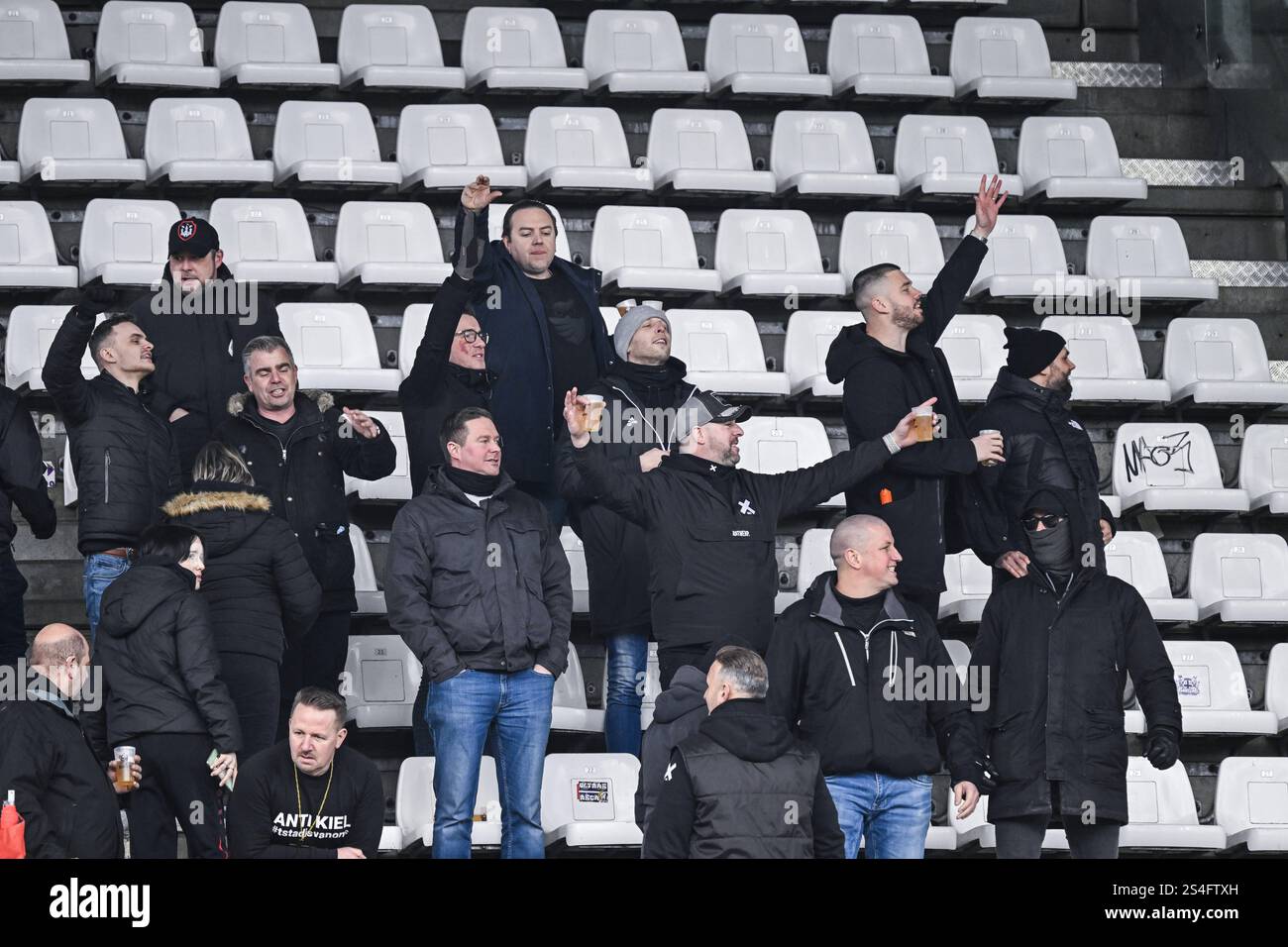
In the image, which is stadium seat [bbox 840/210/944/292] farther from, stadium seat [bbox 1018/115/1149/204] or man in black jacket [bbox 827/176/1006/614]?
man in black jacket [bbox 827/176/1006/614]

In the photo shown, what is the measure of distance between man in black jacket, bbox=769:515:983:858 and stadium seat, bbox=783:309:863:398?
218 cm

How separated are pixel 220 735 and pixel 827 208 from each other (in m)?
4.42

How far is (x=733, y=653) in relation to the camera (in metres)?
5.71

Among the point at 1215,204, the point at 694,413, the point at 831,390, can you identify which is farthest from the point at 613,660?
the point at 1215,204

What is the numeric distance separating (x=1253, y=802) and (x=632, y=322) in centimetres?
271

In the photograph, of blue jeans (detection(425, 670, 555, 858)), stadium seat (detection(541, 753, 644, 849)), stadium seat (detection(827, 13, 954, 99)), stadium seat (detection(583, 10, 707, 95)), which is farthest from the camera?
stadium seat (detection(827, 13, 954, 99))

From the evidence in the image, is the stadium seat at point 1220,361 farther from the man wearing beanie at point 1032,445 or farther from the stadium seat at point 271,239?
the stadium seat at point 271,239

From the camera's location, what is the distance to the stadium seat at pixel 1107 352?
8.86 meters

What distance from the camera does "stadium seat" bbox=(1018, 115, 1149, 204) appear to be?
31.8 ft

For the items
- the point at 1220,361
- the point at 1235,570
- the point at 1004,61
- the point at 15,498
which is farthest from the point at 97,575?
the point at 1004,61

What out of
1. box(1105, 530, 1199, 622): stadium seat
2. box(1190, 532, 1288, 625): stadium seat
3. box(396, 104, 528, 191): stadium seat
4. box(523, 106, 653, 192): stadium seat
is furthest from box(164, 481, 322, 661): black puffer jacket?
box(1190, 532, 1288, 625): stadium seat

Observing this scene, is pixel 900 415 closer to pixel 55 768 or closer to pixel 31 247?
pixel 55 768

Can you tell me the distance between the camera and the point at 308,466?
23.3 ft

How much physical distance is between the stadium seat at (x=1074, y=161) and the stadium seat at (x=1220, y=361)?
2.61ft
